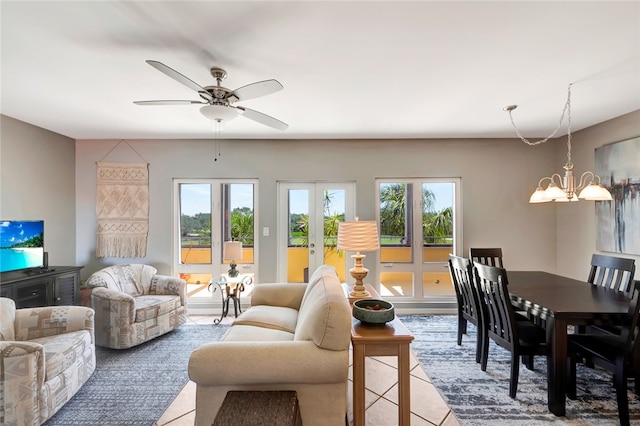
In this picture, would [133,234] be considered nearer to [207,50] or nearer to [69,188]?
[69,188]

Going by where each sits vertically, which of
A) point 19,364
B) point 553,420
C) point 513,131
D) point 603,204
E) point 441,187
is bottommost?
point 553,420

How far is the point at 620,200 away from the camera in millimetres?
3189

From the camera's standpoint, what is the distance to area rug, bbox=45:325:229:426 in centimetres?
200

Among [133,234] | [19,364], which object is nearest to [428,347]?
[19,364]

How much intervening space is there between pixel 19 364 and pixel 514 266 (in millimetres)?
5318

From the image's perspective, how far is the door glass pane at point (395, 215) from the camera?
428 centimetres

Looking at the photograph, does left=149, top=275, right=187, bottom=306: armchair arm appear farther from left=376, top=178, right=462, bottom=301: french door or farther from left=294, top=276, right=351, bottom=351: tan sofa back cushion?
left=376, top=178, right=462, bottom=301: french door

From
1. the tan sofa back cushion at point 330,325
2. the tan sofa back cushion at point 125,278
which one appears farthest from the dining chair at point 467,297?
the tan sofa back cushion at point 125,278

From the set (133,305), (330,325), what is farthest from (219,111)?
(133,305)

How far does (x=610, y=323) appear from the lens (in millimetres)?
1915

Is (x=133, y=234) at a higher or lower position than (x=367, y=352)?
higher

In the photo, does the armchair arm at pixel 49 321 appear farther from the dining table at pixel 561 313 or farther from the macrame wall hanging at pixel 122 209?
the dining table at pixel 561 313

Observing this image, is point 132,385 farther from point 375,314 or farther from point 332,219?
point 332,219

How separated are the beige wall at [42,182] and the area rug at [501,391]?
15.4 ft
